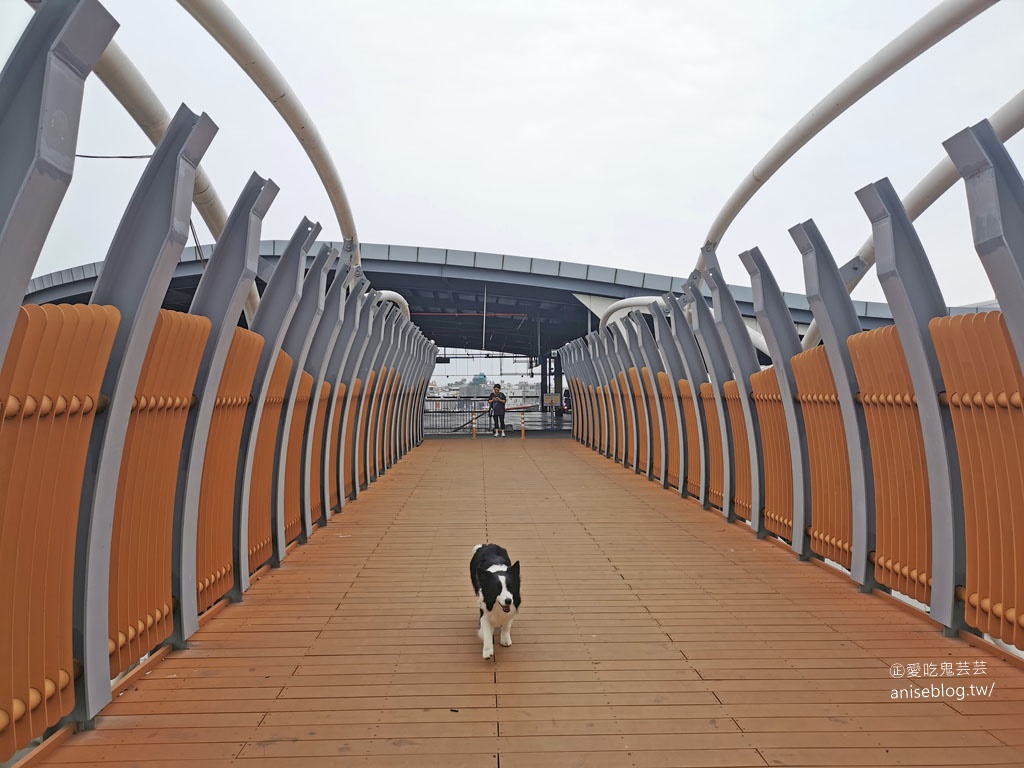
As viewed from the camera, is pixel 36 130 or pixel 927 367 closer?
pixel 36 130

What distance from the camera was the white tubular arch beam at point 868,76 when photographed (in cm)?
926

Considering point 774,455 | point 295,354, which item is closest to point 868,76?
point 774,455

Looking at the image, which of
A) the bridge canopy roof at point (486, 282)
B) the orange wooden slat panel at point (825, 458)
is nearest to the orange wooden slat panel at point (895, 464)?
the orange wooden slat panel at point (825, 458)

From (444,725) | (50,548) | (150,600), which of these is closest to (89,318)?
(50,548)

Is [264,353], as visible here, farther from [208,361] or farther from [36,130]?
[36,130]

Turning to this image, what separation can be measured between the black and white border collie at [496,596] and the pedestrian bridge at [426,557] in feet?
0.59

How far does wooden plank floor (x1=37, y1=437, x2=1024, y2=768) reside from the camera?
3.46m

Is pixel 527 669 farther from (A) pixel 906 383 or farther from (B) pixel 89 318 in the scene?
(A) pixel 906 383

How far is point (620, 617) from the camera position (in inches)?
217

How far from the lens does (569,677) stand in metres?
4.33

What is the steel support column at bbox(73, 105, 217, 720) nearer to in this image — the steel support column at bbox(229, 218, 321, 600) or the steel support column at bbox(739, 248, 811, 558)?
the steel support column at bbox(229, 218, 321, 600)

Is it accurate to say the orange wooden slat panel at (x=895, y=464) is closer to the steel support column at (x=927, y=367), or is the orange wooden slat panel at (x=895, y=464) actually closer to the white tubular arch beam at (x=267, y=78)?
the steel support column at (x=927, y=367)

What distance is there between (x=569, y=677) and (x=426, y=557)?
349 cm

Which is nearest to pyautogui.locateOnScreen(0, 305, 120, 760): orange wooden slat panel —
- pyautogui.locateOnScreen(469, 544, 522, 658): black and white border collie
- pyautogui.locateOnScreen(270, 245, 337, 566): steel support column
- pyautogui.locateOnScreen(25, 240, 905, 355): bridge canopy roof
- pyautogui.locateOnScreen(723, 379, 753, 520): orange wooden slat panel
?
pyautogui.locateOnScreen(469, 544, 522, 658): black and white border collie
